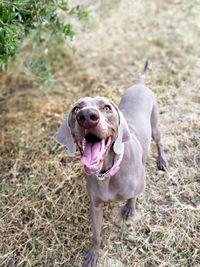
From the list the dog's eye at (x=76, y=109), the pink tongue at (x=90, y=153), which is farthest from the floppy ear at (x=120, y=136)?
the dog's eye at (x=76, y=109)

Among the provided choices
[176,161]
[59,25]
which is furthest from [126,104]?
[59,25]

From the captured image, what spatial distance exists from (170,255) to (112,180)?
69 centimetres

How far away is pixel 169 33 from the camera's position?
5.02 m

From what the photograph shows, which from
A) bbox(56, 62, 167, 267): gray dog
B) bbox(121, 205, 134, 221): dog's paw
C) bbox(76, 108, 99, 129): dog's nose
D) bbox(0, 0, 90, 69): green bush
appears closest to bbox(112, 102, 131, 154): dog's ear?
bbox(56, 62, 167, 267): gray dog

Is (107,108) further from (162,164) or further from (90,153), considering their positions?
(162,164)

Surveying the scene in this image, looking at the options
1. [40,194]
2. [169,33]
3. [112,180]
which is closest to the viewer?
[112,180]

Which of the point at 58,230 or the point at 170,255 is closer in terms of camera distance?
the point at 170,255

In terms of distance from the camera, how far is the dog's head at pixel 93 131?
2068 millimetres

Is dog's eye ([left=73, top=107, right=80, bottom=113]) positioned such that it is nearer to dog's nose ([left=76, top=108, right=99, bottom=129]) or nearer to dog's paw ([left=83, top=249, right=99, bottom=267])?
dog's nose ([left=76, top=108, right=99, bottom=129])

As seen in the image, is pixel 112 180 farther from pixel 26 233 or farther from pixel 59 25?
pixel 59 25

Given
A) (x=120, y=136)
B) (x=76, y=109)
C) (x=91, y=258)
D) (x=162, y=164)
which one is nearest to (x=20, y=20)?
(x=76, y=109)

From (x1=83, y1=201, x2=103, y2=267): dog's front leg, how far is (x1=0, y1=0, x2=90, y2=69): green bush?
117 cm

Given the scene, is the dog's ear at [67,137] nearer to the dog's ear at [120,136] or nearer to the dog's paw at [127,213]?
the dog's ear at [120,136]

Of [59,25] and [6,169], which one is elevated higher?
[59,25]
